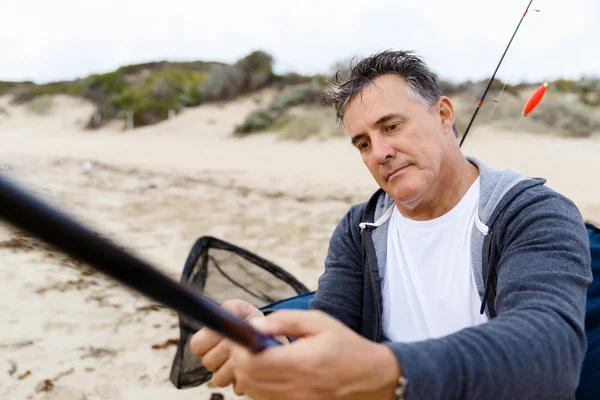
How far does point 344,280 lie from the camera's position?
187cm

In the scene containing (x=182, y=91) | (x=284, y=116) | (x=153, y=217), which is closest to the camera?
(x=153, y=217)

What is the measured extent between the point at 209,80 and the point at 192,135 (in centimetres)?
456

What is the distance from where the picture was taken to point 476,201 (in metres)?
1.69

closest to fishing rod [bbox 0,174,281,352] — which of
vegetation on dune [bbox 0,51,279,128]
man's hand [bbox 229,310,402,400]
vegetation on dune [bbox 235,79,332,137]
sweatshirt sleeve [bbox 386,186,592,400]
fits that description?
man's hand [bbox 229,310,402,400]

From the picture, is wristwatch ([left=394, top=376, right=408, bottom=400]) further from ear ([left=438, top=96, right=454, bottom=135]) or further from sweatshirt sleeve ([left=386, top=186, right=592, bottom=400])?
ear ([left=438, top=96, right=454, bottom=135])

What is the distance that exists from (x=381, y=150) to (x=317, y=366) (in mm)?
1109

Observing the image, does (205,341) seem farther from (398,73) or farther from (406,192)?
(398,73)

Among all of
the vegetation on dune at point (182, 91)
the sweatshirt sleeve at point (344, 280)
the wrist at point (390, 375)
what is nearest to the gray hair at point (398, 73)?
the sweatshirt sleeve at point (344, 280)

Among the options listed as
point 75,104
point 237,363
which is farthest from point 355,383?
point 75,104

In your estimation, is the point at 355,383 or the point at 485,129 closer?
the point at 355,383

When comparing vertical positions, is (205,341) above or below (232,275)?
→ above

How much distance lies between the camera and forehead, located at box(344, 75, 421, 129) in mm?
1722

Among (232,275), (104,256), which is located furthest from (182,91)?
(104,256)

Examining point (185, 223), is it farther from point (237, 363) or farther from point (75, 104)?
point (75, 104)
